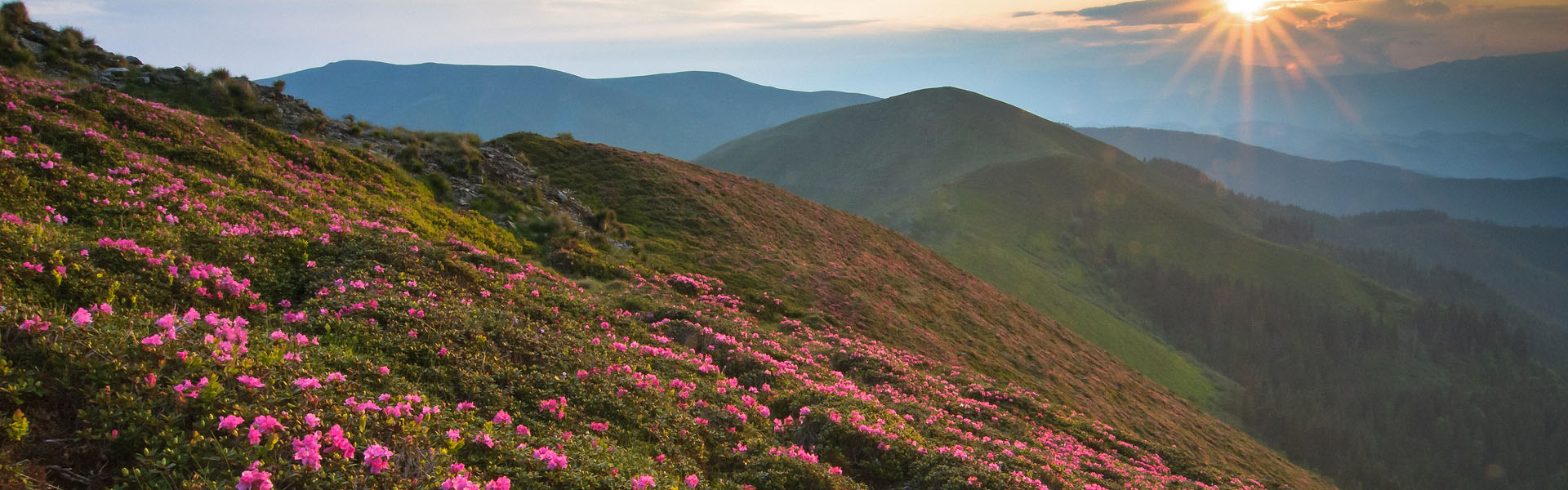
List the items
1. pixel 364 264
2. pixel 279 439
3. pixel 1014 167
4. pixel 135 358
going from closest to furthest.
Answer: pixel 279 439
pixel 135 358
pixel 364 264
pixel 1014 167

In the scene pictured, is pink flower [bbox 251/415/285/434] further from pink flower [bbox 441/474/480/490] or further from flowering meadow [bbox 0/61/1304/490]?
pink flower [bbox 441/474/480/490]

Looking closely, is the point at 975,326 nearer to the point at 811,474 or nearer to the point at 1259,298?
the point at 811,474

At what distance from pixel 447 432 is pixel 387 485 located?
1.25 metres

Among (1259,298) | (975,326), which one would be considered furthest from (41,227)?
(1259,298)

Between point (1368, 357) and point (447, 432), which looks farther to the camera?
point (1368, 357)

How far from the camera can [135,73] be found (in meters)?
24.1

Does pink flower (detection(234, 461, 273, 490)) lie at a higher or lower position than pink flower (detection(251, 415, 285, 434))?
lower

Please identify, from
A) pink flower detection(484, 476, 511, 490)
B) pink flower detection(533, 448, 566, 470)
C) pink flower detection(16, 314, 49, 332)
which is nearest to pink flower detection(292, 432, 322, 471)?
pink flower detection(484, 476, 511, 490)

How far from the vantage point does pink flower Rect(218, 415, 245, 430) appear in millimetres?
5906

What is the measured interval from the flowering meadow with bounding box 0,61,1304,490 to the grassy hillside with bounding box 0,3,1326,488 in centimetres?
5

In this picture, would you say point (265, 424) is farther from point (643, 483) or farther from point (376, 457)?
point (643, 483)

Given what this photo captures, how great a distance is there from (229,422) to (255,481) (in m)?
0.83

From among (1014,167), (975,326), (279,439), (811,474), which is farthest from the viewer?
(1014,167)

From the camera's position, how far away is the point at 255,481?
5.48 m
